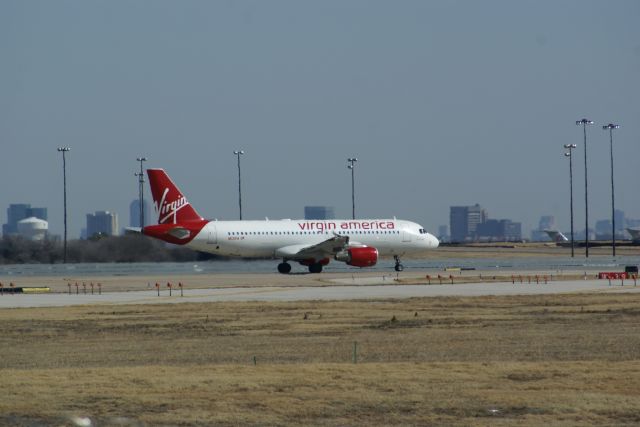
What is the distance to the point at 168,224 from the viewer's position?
7019 cm

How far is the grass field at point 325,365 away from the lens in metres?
18.1

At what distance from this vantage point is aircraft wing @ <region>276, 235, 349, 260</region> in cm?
7025

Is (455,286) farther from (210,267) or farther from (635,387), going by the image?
(635,387)

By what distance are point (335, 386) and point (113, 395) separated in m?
3.83

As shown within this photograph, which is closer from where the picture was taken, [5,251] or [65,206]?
[5,251]

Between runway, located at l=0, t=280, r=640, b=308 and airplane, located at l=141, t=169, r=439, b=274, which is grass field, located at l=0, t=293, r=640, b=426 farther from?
airplane, located at l=141, t=169, r=439, b=274

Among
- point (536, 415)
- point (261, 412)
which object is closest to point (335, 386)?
point (261, 412)

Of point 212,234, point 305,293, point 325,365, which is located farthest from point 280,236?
point 325,365

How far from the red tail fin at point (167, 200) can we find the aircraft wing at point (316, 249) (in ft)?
20.1

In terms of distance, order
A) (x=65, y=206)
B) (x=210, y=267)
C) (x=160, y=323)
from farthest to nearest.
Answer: (x=65, y=206), (x=210, y=267), (x=160, y=323)

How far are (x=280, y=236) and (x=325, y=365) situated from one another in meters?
48.3

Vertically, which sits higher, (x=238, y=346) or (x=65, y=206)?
(x=65, y=206)

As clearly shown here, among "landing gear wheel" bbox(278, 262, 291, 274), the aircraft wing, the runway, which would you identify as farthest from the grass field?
"landing gear wheel" bbox(278, 262, 291, 274)

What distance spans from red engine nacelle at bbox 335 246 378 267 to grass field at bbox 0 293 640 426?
2868 centimetres
